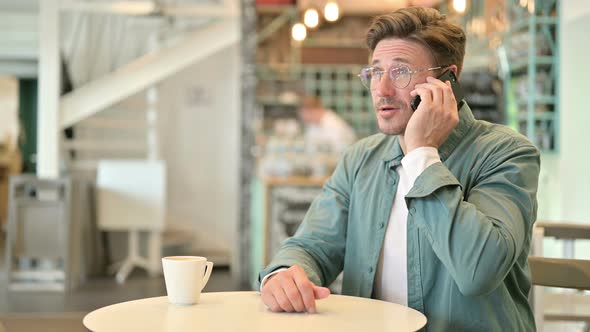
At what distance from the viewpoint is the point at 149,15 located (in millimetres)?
9094

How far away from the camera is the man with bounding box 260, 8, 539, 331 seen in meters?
1.64

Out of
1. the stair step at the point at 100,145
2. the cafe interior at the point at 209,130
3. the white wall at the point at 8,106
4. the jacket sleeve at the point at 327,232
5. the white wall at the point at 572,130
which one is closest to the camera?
the jacket sleeve at the point at 327,232

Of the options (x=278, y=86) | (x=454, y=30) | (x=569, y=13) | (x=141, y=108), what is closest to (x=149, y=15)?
(x=141, y=108)

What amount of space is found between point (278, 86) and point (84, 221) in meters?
3.76

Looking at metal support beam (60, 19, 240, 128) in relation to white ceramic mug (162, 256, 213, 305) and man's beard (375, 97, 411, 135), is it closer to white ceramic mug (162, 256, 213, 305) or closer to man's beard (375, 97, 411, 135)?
man's beard (375, 97, 411, 135)

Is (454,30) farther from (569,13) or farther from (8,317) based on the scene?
(8,317)

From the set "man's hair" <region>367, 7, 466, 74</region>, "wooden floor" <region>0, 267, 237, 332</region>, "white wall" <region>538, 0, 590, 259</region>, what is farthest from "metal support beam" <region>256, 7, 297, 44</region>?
"man's hair" <region>367, 7, 466, 74</region>

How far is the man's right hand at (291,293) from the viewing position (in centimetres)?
163

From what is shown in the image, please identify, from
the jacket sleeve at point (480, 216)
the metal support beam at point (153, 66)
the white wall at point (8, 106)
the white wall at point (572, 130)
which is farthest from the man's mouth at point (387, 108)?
the white wall at point (8, 106)

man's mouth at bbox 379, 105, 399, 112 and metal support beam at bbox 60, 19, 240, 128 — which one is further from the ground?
metal support beam at bbox 60, 19, 240, 128

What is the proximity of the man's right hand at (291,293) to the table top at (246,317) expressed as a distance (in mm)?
21

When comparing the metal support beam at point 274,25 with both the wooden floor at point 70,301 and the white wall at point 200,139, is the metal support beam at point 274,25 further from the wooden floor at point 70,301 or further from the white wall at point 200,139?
the wooden floor at point 70,301

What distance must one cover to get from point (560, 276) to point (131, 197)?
6.83m

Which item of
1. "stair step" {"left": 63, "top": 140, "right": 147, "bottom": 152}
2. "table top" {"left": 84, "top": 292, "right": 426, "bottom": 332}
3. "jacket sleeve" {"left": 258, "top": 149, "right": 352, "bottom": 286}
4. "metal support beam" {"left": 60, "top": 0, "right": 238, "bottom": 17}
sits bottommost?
"table top" {"left": 84, "top": 292, "right": 426, "bottom": 332}
